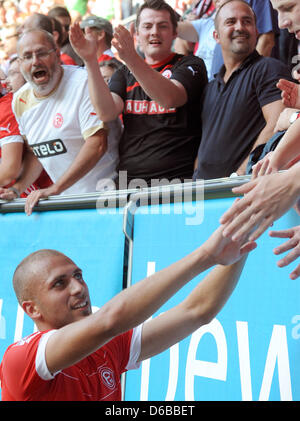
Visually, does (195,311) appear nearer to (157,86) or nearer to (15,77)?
(157,86)

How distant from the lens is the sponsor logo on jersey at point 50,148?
14.7 ft

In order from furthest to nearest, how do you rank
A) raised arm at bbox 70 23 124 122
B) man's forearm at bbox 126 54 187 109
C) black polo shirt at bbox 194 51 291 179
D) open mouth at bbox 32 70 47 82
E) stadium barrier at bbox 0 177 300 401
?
open mouth at bbox 32 70 47 82, raised arm at bbox 70 23 124 122, man's forearm at bbox 126 54 187 109, black polo shirt at bbox 194 51 291 179, stadium barrier at bbox 0 177 300 401

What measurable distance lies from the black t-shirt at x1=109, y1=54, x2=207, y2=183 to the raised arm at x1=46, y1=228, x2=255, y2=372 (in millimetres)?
2118

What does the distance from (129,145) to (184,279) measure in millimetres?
2491

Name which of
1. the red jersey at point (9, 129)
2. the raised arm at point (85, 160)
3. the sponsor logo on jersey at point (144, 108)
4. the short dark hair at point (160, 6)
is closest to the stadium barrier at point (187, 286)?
the raised arm at point (85, 160)

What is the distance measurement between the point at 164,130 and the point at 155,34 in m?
0.79

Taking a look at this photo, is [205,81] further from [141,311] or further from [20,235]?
[141,311]

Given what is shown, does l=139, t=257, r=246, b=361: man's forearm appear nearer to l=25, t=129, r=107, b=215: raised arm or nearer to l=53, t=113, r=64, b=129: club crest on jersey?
l=25, t=129, r=107, b=215: raised arm

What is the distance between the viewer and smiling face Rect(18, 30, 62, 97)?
447 centimetres

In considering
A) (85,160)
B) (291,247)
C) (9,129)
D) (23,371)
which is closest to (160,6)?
(85,160)

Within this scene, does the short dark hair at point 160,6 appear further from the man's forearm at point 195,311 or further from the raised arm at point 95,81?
the man's forearm at point 195,311

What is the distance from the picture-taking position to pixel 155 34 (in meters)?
4.40

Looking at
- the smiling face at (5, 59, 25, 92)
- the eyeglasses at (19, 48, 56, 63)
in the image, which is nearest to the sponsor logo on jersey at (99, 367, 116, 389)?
the eyeglasses at (19, 48, 56, 63)
